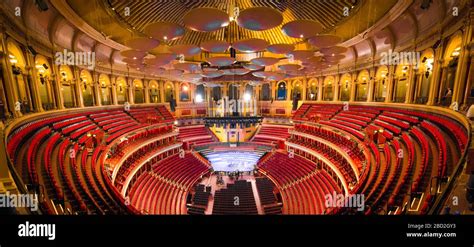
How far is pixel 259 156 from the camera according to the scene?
19094 millimetres

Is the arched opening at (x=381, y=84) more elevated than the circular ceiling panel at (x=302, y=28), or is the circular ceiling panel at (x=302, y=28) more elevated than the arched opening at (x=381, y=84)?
the circular ceiling panel at (x=302, y=28)

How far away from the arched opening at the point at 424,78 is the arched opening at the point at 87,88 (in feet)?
71.2

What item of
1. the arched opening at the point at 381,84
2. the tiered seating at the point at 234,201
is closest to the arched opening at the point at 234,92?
the tiered seating at the point at 234,201

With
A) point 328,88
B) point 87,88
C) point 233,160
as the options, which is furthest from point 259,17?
point 328,88

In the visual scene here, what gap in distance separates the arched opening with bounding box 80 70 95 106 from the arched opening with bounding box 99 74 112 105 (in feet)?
3.25

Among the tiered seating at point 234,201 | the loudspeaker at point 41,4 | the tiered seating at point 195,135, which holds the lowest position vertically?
the tiered seating at point 234,201

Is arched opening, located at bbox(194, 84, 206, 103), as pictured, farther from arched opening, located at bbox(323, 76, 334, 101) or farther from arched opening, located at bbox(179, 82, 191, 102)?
arched opening, located at bbox(323, 76, 334, 101)

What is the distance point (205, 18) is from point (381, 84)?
48.7 feet

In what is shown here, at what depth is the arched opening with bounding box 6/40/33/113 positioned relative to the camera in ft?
25.9

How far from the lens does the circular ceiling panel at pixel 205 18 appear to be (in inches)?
181

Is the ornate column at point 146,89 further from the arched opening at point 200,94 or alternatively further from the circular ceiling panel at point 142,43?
the circular ceiling panel at point 142,43

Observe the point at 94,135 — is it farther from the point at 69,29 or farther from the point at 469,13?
the point at 469,13

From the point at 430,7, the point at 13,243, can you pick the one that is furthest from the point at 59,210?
the point at 430,7

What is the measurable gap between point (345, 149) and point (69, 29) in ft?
57.8
